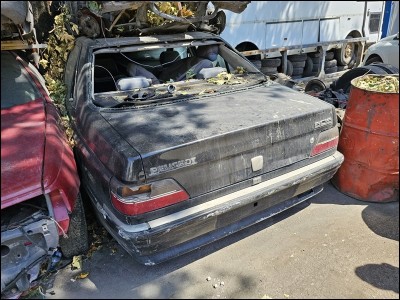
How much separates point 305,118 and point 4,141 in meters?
2.33

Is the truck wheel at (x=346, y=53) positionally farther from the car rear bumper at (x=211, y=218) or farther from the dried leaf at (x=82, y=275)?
the dried leaf at (x=82, y=275)

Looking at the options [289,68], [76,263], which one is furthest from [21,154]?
[289,68]

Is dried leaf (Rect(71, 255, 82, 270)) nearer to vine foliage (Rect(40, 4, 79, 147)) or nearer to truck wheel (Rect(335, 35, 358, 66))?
vine foliage (Rect(40, 4, 79, 147))

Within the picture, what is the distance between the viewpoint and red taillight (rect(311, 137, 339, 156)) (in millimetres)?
3078

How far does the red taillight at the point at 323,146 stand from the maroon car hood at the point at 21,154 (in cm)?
223

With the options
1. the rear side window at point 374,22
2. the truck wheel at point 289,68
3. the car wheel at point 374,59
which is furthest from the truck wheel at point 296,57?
the rear side window at point 374,22

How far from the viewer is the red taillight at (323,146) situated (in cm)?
308

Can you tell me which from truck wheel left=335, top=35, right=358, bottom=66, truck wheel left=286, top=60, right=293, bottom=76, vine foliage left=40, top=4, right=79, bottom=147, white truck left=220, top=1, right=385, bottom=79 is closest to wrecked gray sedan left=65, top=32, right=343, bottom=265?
vine foliage left=40, top=4, right=79, bottom=147

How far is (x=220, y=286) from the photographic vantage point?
2658 millimetres

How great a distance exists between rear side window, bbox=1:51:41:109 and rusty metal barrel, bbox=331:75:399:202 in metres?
3.14

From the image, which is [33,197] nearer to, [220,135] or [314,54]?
[220,135]

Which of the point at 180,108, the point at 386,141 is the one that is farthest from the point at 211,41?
the point at 386,141

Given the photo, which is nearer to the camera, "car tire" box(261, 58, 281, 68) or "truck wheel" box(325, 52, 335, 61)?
"car tire" box(261, 58, 281, 68)

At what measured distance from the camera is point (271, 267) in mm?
2801
